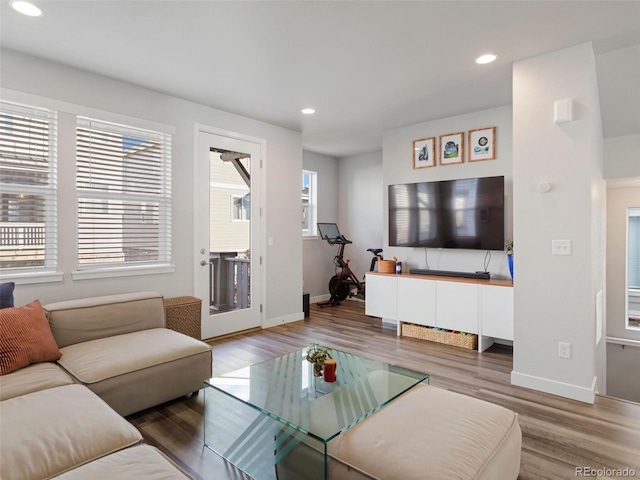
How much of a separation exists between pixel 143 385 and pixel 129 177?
2050 mm

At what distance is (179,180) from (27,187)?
1.30m

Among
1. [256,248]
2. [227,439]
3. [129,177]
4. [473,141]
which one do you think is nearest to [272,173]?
[256,248]

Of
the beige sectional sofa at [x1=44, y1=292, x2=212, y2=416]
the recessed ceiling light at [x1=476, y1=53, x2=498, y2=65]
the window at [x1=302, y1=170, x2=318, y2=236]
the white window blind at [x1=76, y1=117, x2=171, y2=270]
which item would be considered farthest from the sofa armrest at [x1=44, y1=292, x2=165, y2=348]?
the window at [x1=302, y1=170, x2=318, y2=236]

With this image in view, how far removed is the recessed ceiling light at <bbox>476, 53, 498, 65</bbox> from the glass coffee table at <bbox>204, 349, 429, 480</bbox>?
2.51 m

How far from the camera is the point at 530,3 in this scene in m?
2.23

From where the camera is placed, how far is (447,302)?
4043 millimetres

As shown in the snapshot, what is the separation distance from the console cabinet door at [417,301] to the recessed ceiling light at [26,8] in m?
4.01

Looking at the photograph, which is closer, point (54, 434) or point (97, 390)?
point (54, 434)

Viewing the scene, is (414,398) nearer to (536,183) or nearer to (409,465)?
(409,465)

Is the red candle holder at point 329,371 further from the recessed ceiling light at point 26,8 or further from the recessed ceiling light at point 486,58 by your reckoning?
the recessed ceiling light at point 26,8

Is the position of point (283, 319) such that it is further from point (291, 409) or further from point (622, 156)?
point (622, 156)

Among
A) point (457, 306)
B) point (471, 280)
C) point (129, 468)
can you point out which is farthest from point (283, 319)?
point (129, 468)

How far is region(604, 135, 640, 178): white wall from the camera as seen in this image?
12.6ft

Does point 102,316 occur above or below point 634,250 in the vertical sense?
below
